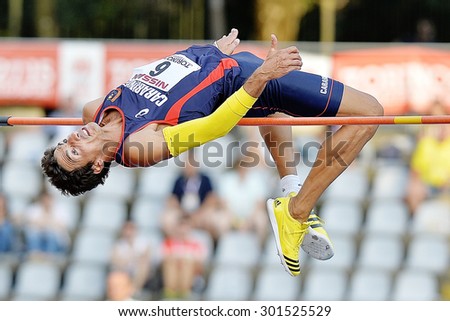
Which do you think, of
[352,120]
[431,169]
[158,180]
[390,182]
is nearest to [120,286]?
[158,180]

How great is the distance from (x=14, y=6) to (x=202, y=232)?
23.5 ft

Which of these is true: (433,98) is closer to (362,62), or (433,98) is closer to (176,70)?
(362,62)

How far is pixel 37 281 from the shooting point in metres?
10.3

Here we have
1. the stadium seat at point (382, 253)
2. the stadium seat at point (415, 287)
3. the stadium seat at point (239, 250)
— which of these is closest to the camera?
the stadium seat at point (415, 287)

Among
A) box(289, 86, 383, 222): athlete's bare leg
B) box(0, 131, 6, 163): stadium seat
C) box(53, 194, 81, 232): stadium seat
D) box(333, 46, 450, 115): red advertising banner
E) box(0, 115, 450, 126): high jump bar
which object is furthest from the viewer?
box(0, 131, 6, 163): stadium seat

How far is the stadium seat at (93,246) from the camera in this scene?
411 inches

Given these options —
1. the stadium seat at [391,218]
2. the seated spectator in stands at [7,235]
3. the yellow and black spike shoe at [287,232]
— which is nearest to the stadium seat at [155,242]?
the seated spectator in stands at [7,235]

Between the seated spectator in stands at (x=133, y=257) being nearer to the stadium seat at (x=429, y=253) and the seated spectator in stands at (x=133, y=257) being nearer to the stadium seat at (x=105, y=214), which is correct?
the stadium seat at (x=105, y=214)

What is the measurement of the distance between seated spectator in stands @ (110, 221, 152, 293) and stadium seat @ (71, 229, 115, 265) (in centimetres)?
19

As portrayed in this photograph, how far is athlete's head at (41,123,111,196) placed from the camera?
20.8ft

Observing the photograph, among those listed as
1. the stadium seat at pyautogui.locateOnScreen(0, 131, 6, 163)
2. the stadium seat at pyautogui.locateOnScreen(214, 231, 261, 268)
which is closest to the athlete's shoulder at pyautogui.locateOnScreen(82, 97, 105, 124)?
the stadium seat at pyautogui.locateOnScreen(214, 231, 261, 268)

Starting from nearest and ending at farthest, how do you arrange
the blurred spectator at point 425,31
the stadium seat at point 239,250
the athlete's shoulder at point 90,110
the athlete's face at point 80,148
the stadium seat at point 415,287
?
1. the athlete's face at point 80,148
2. the athlete's shoulder at point 90,110
3. the stadium seat at point 415,287
4. the stadium seat at point 239,250
5. the blurred spectator at point 425,31

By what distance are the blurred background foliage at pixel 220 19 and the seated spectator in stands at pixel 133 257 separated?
6273 mm

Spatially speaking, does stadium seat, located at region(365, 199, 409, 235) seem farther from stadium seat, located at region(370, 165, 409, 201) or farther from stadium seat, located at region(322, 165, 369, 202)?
stadium seat, located at region(322, 165, 369, 202)
